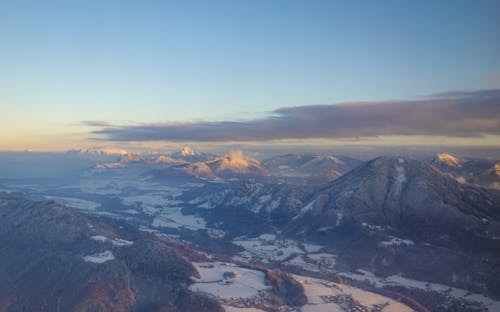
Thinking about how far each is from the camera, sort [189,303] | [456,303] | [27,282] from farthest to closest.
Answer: [456,303]
[27,282]
[189,303]

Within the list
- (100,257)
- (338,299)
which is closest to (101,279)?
(100,257)

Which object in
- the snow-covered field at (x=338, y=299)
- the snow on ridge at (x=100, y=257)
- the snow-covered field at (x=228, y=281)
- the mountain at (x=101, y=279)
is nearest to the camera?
the mountain at (x=101, y=279)

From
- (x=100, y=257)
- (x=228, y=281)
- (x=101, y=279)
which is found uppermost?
(x=100, y=257)

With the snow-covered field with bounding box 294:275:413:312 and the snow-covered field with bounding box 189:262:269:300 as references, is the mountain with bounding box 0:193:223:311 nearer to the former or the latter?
the snow-covered field with bounding box 189:262:269:300

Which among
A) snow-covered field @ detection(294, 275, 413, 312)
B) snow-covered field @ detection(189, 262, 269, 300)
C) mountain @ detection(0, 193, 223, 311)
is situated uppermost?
mountain @ detection(0, 193, 223, 311)

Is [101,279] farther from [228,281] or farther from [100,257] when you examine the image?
[228,281]

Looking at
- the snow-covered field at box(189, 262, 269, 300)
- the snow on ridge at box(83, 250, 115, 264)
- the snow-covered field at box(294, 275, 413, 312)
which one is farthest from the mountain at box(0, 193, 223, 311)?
the snow-covered field at box(294, 275, 413, 312)

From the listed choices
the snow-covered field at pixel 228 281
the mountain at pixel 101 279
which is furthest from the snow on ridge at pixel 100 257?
the snow-covered field at pixel 228 281

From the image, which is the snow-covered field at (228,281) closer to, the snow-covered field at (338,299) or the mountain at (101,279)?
the mountain at (101,279)

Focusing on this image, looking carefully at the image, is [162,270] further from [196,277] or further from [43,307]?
[43,307]

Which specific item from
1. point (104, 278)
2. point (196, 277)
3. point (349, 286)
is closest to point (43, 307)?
point (104, 278)

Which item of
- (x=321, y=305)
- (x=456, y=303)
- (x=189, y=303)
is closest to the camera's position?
(x=189, y=303)
